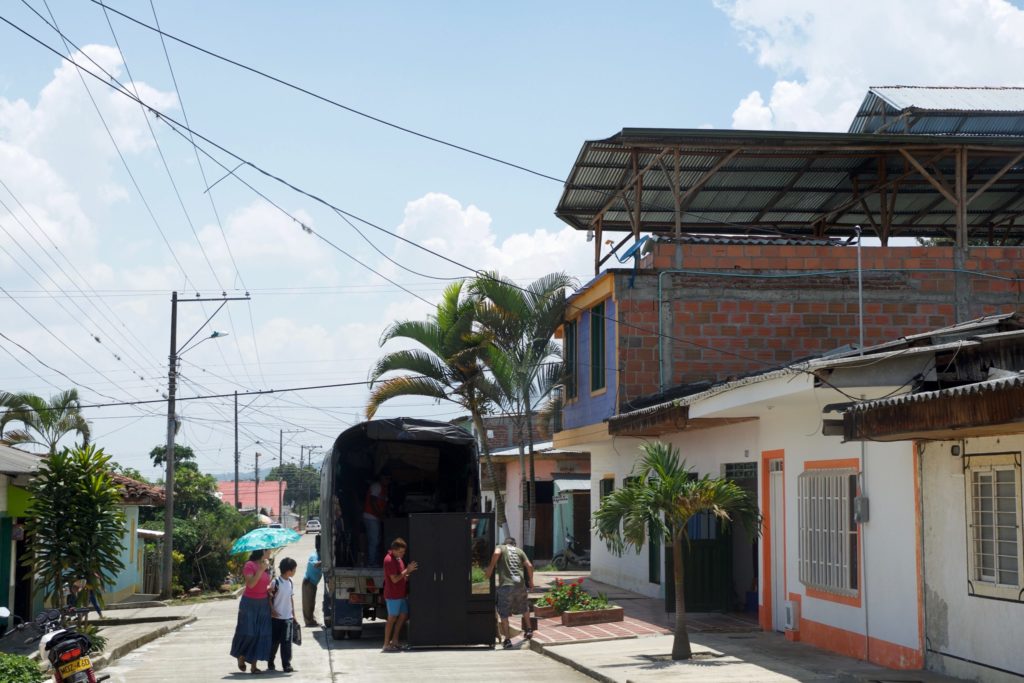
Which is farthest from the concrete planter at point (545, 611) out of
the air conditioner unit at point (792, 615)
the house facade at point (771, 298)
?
the air conditioner unit at point (792, 615)

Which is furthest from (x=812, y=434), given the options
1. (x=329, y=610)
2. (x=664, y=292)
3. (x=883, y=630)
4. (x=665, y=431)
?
(x=329, y=610)

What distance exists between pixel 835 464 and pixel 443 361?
13398mm

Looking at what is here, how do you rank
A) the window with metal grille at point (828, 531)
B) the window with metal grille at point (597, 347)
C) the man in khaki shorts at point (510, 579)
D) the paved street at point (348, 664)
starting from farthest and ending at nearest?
the window with metal grille at point (597, 347)
the man in khaki shorts at point (510, 579)
the window with metal grille at point (828, 531)
the paved street at point (348, 664)

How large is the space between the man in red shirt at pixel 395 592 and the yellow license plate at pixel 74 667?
5594 mm

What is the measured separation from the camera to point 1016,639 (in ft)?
34.4

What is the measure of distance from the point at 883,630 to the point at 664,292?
9.79m

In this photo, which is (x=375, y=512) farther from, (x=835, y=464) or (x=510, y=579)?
(x=835, y=464)

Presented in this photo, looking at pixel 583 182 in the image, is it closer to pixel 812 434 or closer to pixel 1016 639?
pixel 812 434

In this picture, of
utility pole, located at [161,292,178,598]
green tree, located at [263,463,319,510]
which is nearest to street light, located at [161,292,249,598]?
utility pole, located at [161,292,178,598]

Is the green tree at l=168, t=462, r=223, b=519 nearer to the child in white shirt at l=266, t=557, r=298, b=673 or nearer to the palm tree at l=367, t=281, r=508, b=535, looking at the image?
the palm tree at l=367, t=281, r=508, b=535

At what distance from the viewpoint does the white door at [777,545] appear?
16359mm

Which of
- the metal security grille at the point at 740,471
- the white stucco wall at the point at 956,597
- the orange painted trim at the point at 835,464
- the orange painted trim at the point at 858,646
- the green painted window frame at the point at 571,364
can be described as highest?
the green painted window frame at the point at 571,364

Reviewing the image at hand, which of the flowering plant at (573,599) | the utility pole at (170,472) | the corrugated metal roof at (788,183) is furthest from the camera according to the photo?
the utility pole at (170,472)

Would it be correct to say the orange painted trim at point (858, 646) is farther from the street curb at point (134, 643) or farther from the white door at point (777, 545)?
the street curb at point (134, 643)
